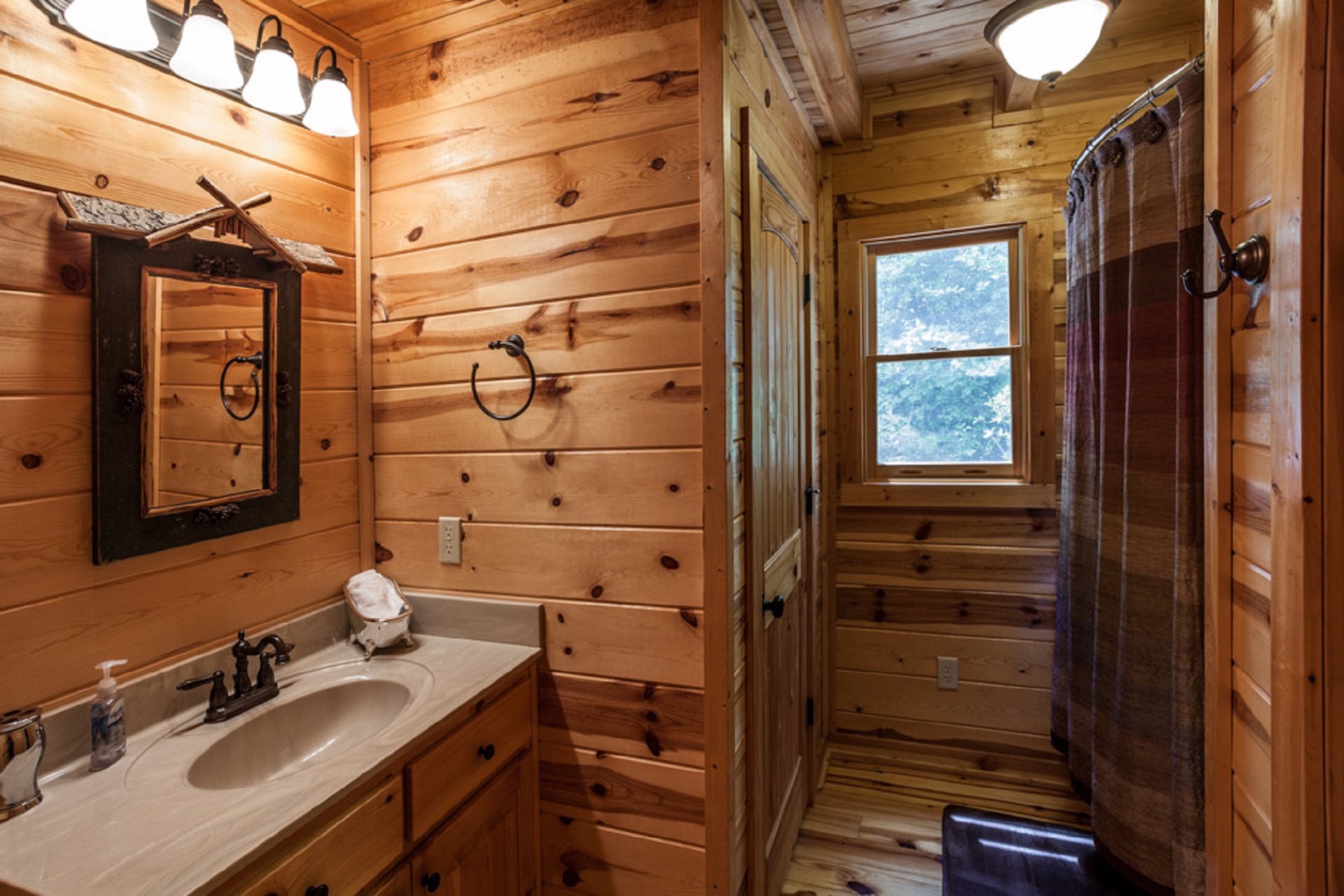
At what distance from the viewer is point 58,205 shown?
3.69 feet

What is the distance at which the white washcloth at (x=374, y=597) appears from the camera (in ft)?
5.24

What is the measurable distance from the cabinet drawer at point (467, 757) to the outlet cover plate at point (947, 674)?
169 cm

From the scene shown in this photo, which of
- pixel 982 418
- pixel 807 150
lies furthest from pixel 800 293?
pixel 982 418

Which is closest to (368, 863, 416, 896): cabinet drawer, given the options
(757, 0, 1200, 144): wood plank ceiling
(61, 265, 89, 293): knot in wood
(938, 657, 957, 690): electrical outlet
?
(61, 265, 89, 293): knot in wood

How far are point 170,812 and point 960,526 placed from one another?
241cm

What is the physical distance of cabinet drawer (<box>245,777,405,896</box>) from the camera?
91 centimetres

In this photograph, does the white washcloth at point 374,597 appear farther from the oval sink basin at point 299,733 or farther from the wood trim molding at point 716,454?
the wood trim molding at point 716,454

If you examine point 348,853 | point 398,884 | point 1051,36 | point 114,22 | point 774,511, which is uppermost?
point 1051,36

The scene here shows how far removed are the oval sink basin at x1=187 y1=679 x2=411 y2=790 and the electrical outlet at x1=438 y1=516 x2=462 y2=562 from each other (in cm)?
34

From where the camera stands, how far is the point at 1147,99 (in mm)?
1518

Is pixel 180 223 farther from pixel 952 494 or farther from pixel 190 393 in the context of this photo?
pixel 952 494

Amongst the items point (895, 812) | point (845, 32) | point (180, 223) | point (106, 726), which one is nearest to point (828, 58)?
point (845, 32)

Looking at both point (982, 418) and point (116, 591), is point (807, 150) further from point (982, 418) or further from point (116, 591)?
point (116, 591)

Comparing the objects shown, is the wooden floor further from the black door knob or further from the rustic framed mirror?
the rustic framed mirror
